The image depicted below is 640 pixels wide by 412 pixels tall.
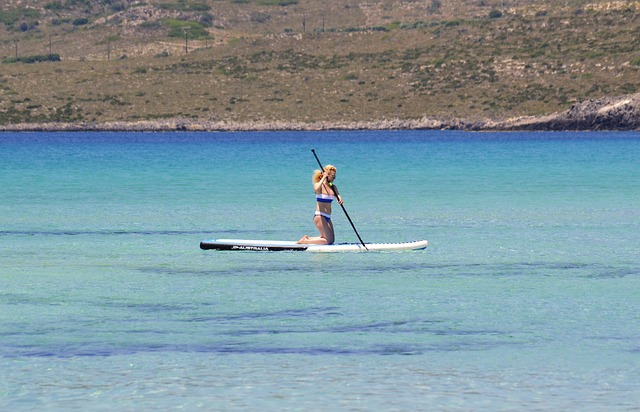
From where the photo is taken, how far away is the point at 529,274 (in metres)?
18.2

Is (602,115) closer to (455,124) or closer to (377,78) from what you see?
(455,124)

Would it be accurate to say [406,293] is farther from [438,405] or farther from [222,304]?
[438,405]

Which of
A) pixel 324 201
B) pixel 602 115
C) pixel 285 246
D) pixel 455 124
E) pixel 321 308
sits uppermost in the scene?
pixel 321 308

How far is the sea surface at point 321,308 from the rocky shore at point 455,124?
272 ft

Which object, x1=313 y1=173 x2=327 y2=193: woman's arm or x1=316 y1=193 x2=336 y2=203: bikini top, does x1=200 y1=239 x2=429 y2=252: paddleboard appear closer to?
x1=316 y1=193 x2=336 y2=203: bikini top

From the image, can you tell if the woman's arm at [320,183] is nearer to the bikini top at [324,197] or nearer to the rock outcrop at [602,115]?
the bikini top at [324,197]

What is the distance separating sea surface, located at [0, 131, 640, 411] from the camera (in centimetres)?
1101

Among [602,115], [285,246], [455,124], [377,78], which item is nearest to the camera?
[285,246]

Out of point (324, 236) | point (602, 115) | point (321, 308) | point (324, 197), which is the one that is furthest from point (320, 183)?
point (602, 115)

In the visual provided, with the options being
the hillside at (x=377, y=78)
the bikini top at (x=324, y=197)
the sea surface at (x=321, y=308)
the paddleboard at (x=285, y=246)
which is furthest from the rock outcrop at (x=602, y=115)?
the bikini top at (x=324, y=197)

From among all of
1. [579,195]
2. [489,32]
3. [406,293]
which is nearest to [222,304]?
[406,293]

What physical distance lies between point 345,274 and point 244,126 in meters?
119

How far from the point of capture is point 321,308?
15086mm

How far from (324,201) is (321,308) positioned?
18.2 ft
